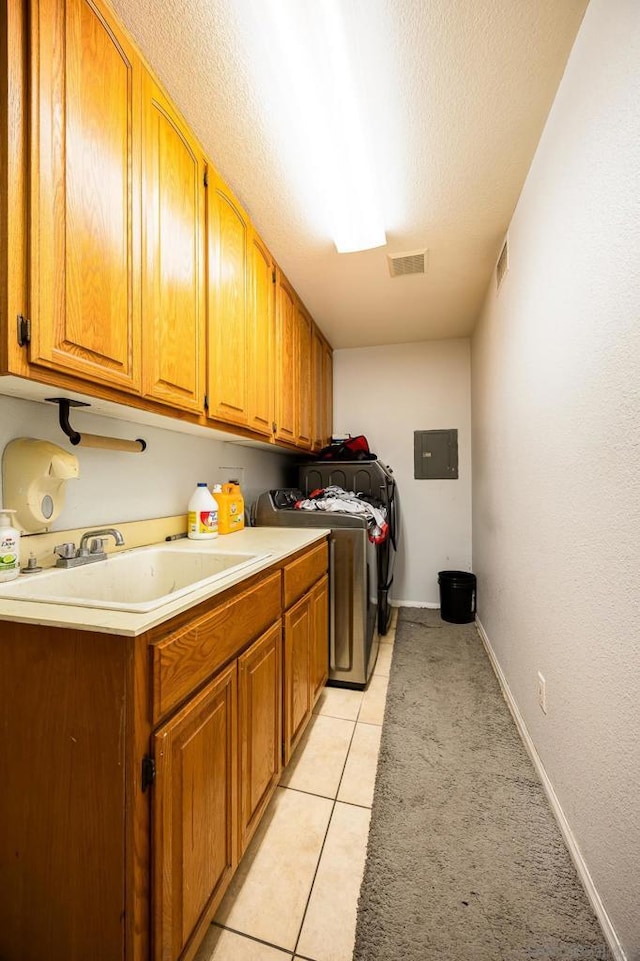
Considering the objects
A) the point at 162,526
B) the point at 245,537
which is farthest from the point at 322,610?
the point at 162,526

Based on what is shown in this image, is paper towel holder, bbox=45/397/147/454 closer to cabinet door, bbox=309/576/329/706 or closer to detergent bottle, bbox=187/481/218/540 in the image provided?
detergent bottle, bbox=187/481/218/540

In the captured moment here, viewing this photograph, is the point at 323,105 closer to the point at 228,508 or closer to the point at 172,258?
the point at 172,258

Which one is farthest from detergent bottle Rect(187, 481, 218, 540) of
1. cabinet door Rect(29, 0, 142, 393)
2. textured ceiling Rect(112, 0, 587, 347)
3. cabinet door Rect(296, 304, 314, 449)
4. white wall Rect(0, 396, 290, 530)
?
textured ceiling Rect(112, 0, 587, 347)

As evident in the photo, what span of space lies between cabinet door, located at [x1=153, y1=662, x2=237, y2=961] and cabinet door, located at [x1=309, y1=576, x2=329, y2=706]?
76 centimetres

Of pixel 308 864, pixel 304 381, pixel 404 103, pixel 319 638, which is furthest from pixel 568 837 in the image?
pixel 304 381

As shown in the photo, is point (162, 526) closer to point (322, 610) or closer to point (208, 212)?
point (322, 610)

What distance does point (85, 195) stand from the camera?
937mm

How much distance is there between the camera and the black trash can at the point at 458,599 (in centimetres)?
303

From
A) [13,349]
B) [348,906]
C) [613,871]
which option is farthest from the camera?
[348,906]

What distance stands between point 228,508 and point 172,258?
114 cm

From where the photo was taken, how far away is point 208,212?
149 centimetres

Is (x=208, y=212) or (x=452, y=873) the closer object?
(x=452, y=873)

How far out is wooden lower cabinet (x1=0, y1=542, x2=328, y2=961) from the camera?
691 mm

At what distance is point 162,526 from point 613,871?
1736mm
